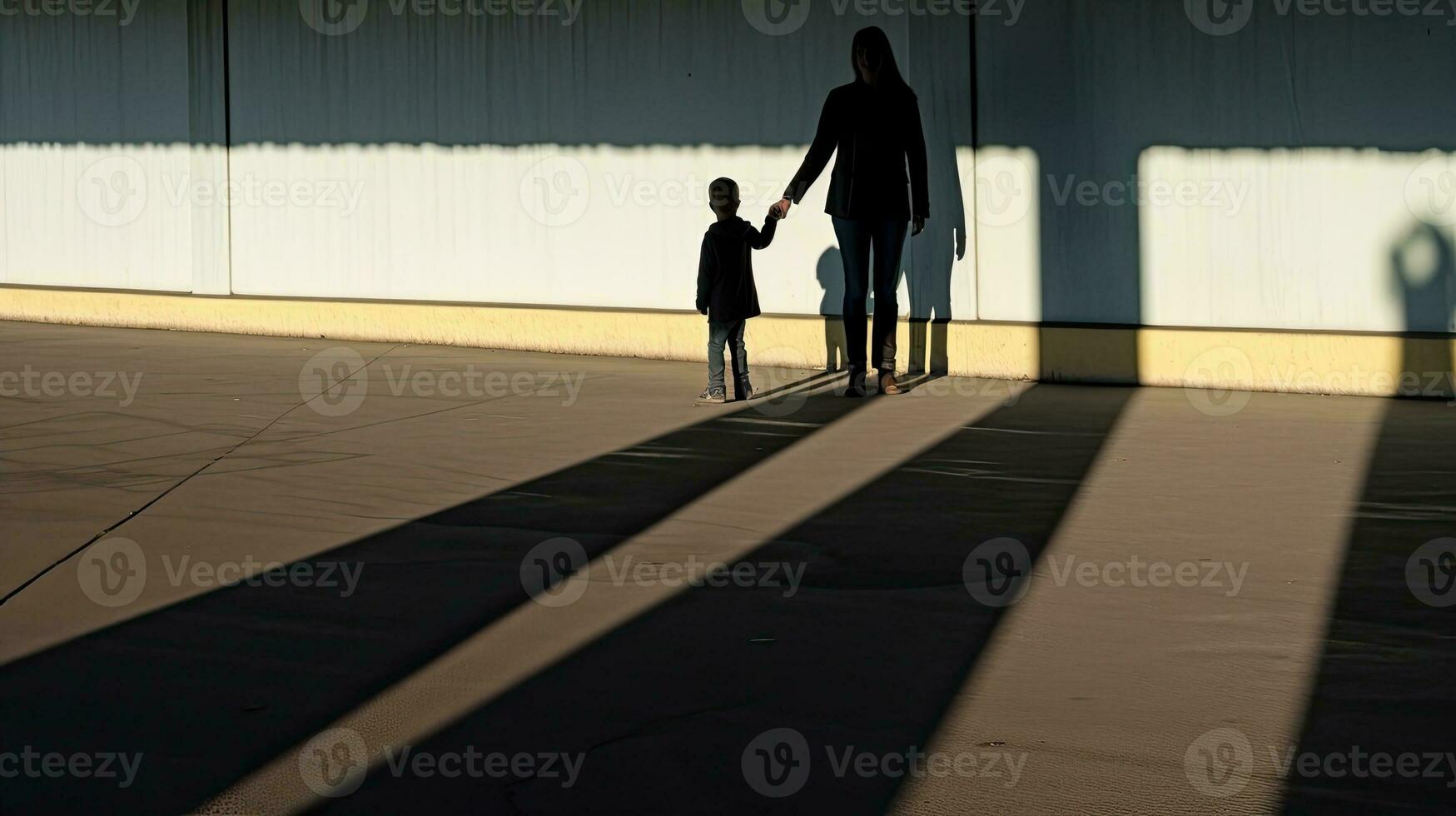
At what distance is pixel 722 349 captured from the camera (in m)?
10.4

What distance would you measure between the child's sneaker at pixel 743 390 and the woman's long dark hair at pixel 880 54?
1.84m

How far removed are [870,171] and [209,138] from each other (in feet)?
22.6

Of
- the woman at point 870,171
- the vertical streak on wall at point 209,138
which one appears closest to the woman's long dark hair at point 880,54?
the woman at point 870,171

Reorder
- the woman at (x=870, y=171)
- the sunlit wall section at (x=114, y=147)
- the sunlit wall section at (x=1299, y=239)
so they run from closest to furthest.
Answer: the woman at (x=870, y=171), the sunlit wall section at (x=1299, y=239), the sunlit wall section at (x=114, y=147)

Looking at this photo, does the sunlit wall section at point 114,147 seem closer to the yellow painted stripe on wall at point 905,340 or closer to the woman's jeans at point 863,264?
the yellow painted stripe on wall at point 905,340

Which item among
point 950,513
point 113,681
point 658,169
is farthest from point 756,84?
point 113,681

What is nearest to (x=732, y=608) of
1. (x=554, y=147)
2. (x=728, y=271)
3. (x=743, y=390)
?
(x=728, y=271)

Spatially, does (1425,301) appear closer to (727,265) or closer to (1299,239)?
(1299,239)

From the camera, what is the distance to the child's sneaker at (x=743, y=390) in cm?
1049

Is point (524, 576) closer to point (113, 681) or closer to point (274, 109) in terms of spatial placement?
point (113, 681)

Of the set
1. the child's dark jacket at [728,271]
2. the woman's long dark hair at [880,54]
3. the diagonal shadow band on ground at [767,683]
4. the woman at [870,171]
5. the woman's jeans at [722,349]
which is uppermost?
the woman's long dark hair at [880,54]

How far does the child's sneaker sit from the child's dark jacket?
1.37ft

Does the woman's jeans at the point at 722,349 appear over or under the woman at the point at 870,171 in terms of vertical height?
under

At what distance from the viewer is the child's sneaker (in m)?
10.5
